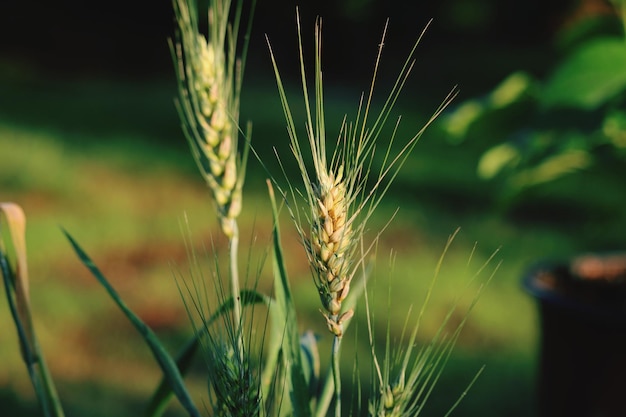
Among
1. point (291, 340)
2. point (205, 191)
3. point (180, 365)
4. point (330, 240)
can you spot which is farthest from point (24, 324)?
point (205, 191)

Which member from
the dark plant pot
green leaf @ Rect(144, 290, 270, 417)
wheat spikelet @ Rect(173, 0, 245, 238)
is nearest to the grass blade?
green leaf @ Rect(144, 290, 270, 417)

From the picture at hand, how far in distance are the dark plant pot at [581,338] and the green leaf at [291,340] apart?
1.29 m

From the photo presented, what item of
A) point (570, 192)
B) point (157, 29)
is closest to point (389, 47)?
point (157, 29)

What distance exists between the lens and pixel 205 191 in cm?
452

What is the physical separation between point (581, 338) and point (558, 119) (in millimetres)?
535

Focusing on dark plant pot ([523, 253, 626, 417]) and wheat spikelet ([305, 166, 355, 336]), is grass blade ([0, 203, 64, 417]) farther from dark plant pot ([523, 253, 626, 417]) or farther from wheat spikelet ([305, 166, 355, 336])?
dark plant pot ([523, 253, 626, 417])

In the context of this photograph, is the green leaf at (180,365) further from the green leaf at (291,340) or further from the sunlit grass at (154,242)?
the sunlit grass at (154,242)

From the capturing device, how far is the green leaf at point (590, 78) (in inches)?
70.3

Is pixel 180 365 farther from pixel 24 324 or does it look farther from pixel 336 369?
pixel 336 369

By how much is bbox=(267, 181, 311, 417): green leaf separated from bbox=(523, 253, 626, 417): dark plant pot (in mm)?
1288

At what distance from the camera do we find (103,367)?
2682 millimetres

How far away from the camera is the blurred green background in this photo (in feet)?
8.77

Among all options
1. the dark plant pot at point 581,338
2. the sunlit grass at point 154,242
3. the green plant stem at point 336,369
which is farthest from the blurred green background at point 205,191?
the dark plant pot at point 581,338

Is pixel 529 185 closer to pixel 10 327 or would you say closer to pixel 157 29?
pixel 10 327
